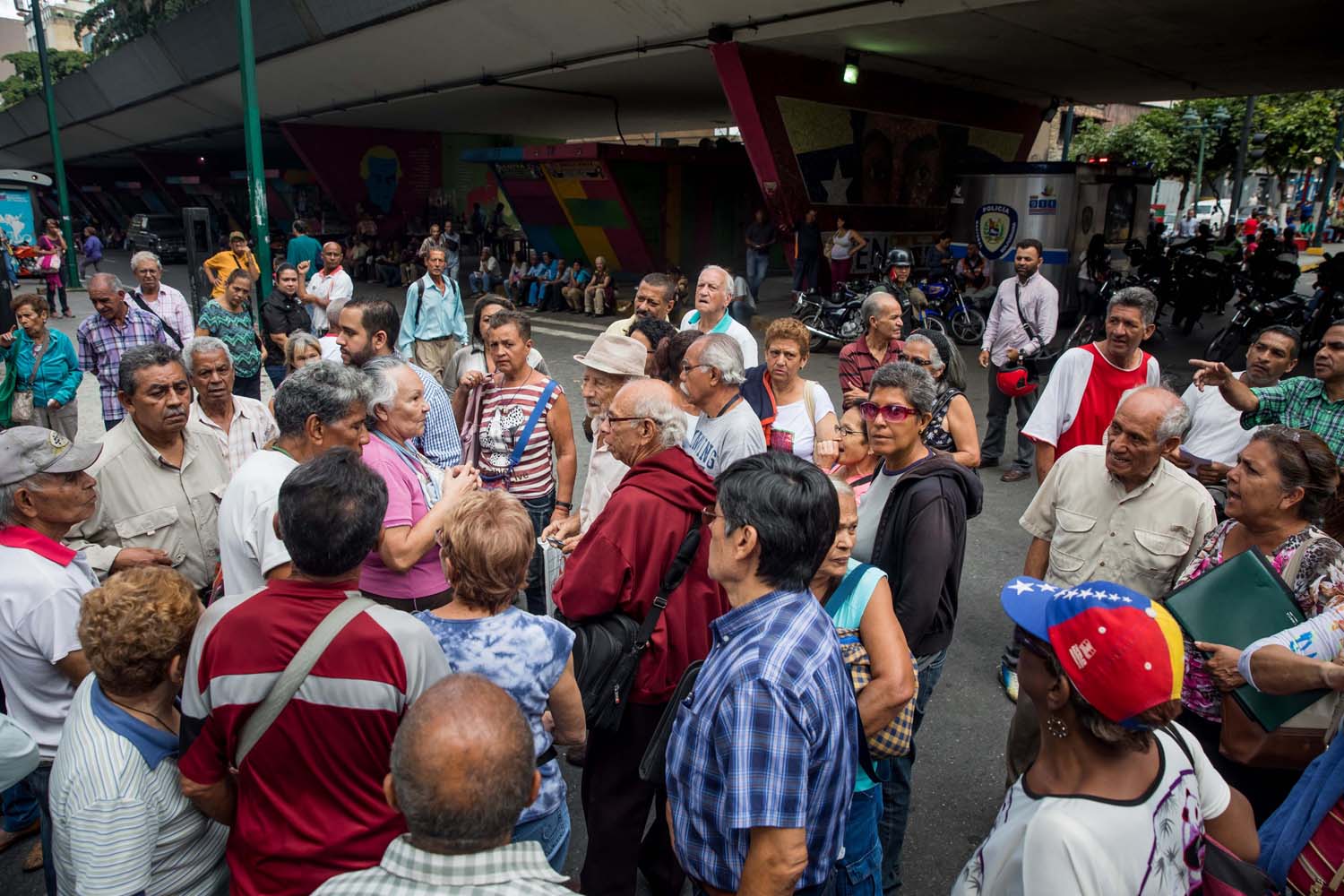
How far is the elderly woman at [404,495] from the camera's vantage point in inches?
111

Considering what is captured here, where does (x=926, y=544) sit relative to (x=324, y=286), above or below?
below

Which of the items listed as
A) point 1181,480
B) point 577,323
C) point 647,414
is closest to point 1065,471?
point 1181,480

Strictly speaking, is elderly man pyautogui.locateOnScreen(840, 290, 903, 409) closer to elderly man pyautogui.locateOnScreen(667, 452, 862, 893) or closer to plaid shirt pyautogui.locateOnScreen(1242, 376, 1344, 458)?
plaid shirt pyautogui.locateOnScreen(1242, 376, 1344, 458)

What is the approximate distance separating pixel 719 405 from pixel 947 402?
126cm

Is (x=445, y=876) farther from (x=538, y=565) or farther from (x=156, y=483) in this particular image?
(x=538, y=565)

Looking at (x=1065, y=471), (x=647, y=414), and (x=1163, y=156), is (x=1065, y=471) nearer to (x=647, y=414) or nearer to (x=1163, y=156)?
(x=647, y=414)

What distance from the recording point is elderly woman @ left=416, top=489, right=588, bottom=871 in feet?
6.68

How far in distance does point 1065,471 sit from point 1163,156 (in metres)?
36.0

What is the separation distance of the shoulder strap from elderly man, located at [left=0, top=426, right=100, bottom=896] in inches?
34.4

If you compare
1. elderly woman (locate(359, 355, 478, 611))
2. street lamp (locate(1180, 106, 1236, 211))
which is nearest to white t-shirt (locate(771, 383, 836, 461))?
elderly woman (locate(359, 355, 478, 611))

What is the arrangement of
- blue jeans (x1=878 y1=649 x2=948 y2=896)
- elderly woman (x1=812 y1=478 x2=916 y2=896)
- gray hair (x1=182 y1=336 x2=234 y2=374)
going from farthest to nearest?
gray hair (x1=182 y1=336 x2=234 y2=374), blue jeans (x1=878 y1=649 x2=948 y2=896), elderly woman (x1=812 y1=478 x2=916 y2=896)

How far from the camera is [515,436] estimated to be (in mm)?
4078

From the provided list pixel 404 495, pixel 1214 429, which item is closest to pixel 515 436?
pixel 404 495

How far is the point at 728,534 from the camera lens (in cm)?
183
